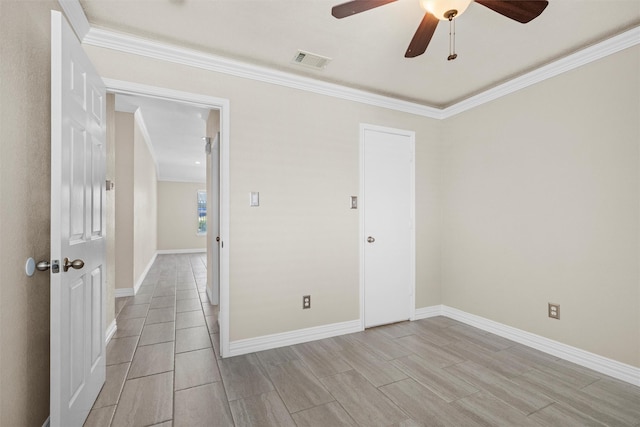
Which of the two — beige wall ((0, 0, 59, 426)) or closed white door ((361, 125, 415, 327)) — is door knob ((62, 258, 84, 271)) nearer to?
beige wall ((0, 0, 59, 426))

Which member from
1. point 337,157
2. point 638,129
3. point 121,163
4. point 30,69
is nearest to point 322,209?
point 337,157

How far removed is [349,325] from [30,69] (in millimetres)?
2983

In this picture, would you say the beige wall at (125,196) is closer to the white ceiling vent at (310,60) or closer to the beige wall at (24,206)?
the beige wall at (24,206)

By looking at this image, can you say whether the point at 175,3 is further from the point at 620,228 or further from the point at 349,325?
the point at 620,228

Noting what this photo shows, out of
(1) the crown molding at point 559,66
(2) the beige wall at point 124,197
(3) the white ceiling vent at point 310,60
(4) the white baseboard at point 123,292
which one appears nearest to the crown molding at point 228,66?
(3) the white ceiling vent at point 310,60

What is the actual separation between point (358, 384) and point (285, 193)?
1656 mm

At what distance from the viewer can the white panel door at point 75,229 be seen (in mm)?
1363

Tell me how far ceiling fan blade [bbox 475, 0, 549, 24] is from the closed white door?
5.57 ft

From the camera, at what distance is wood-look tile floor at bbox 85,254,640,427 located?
1782 millimetres

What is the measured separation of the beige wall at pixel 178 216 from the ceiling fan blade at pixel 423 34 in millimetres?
9131

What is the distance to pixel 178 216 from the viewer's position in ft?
A: 31.2

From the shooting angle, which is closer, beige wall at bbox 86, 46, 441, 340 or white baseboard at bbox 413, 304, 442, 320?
beige wall at bbox 86, 46, 441, 340

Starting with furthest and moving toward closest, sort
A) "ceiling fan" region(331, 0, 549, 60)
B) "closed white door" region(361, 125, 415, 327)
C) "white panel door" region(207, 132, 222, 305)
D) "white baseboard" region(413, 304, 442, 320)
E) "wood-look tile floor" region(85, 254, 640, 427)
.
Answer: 1. "white panel door" region(207, 132, 222, 305)
2. "white baseboard" region(413, 304, 442, 320)
3. "closed white door" region(361, 125, 415, 327)
4. "wood-look tile floor" region(85, 254, 640, 427)
5. "ceiling fan" region(331, 0, 549, 60)

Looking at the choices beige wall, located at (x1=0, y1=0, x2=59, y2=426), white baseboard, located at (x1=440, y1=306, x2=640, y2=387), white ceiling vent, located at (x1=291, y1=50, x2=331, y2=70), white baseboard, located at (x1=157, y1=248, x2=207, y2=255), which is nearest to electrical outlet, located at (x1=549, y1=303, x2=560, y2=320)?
white baseboard, located at (x1=440, y1=306, x2=640, y2=387)
